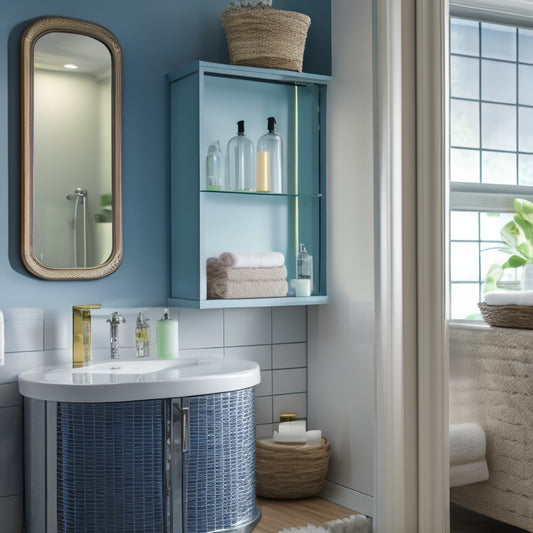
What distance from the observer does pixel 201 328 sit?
3.06 meters

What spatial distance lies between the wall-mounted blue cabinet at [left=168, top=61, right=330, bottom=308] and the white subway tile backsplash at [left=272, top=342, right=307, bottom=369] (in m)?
0.25

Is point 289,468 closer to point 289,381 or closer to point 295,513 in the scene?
point 295,513

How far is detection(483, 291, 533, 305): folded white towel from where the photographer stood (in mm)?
2576

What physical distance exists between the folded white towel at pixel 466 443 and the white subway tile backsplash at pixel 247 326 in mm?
808

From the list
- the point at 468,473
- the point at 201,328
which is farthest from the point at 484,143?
the point at 201,328

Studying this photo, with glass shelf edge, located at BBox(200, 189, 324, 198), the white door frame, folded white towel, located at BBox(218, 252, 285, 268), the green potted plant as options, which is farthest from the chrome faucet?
the green potted plant

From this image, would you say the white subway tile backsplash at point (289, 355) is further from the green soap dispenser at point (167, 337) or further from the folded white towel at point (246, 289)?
the green soap dispenser at point (167, 337)

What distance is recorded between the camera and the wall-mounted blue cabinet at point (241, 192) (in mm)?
2844

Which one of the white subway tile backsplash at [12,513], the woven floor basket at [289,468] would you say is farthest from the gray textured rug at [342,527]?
the white subway tile backsplash at [12,513]

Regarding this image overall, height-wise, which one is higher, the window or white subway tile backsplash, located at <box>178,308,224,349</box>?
the window

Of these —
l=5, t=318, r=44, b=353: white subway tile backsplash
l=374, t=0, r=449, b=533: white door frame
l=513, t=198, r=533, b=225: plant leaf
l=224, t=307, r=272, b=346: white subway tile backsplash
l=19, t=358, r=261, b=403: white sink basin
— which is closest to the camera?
l=19, t=358, r=261, b=403: white sink basin

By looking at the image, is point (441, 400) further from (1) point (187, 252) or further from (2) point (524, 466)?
(1) point (187, 252)

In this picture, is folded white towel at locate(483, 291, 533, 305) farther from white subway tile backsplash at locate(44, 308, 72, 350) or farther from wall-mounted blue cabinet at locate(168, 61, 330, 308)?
white subway tile backsplash at locate(44, 308, 72, 350)

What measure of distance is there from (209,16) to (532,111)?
48.7 inches
